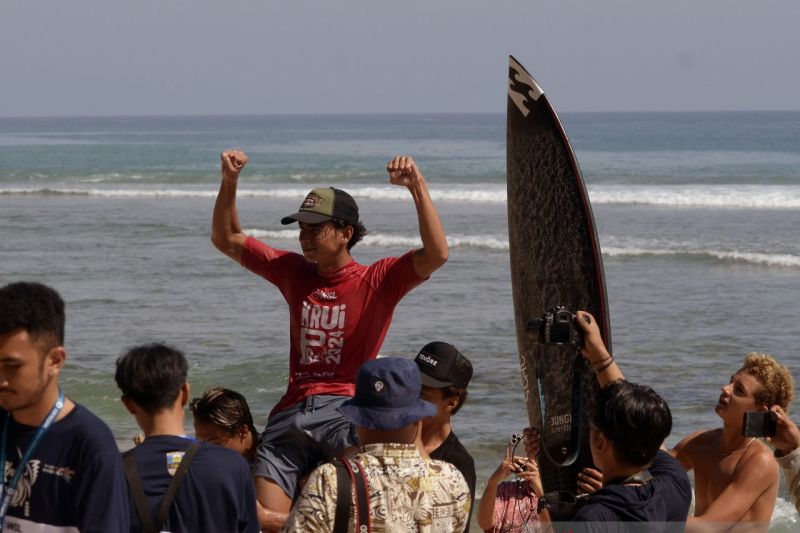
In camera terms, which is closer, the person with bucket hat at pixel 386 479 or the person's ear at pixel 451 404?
the person with bucket hat at pixel 386 479

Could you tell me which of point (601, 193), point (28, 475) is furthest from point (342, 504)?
point (601, 193)

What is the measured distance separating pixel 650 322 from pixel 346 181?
27.8 meters

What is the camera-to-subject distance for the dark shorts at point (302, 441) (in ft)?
13.3

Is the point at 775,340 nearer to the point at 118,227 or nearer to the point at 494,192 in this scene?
the point at 118,227

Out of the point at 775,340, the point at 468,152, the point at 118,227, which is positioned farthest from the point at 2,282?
the point at 468,152

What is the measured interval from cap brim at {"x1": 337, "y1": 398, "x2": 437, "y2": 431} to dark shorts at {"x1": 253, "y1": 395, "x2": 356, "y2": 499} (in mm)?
1076

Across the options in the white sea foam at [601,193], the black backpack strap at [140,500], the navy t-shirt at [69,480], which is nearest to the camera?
the navy t-shirt at [69,480]

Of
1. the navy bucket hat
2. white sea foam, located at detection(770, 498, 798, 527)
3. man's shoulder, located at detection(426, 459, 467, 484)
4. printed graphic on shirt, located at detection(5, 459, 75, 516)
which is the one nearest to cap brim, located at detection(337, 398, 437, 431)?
the navy bucket hat

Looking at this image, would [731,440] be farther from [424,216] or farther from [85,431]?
[85,431]

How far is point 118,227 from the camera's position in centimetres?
2258

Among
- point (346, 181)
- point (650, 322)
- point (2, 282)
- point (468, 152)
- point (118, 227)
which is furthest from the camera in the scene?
point (468, 152)

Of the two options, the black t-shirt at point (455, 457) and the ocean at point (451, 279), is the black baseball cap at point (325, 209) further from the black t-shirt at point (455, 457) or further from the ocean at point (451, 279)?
the ocean at point (451, 279)

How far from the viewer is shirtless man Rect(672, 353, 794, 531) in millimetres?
4180

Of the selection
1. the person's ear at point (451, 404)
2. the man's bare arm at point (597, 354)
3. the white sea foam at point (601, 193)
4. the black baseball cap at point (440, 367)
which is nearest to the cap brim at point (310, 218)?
the black baseball cap at point (440, 367)
